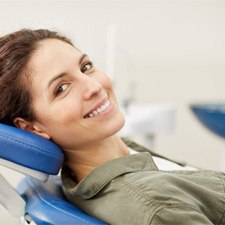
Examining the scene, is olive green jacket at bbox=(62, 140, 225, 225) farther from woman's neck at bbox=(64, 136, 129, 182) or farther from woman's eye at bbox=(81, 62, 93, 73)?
woman's eye at bbox=(81, 62, 93, 73)

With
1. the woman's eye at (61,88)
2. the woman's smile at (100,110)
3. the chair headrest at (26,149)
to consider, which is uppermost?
the woman's eye at (61,88)

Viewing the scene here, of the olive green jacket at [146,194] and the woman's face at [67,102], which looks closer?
the olive green jacket at [146,194]

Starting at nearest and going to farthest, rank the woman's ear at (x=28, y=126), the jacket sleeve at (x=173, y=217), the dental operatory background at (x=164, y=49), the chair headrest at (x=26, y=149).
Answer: the jacket sleeve at (x=173, y=217) → the chair headrest at (x=26, y=149) → the woman's ear at (x=28, y=126) → the dental operatory background at (x=164, y=49)

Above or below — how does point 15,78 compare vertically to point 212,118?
above

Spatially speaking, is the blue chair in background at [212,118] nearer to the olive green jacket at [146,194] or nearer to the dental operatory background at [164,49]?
the dental operatory background at [164,49]

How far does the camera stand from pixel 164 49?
9.53ft

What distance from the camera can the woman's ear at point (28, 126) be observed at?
3.45 feet

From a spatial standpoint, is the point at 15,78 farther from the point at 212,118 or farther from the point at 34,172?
the point at 212,118

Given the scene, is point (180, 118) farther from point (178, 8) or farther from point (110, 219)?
point (110, 219)

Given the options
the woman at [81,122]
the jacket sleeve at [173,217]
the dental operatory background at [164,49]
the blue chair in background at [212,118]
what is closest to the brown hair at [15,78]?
the woman at [81,122]

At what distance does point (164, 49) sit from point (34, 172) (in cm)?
208

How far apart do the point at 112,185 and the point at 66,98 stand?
0.23 metres

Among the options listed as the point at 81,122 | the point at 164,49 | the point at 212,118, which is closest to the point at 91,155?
the point at 81,122

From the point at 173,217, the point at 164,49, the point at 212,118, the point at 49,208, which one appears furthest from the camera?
the point at 164,49
